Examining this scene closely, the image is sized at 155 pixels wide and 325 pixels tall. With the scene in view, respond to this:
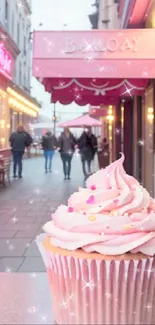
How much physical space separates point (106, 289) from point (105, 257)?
18 cm

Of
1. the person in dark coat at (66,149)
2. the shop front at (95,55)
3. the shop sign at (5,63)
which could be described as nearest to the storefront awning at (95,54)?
the shop front at (95,55)

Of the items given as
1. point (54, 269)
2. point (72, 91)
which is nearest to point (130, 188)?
point (54, 269)

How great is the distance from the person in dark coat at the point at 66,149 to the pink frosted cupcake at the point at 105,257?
12.8 meters

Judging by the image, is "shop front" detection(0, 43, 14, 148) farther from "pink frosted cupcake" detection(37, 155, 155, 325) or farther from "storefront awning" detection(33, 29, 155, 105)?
"pink frosted cupcake" detection(37, 155, 155, 325)

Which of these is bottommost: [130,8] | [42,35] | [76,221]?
[76,221]

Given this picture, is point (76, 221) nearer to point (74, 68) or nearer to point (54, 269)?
point (54, 269)

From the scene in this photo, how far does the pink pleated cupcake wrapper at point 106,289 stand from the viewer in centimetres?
247

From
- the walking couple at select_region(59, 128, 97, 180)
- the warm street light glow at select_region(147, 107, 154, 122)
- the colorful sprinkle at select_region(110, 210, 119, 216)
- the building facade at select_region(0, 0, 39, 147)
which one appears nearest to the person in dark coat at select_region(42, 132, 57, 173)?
the building facade at select_region(0, 0, 39, 147)

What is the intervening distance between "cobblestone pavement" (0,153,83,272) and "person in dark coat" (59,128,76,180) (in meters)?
0.52

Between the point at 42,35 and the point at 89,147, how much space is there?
27.2ft

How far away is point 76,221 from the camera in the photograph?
2.60 m

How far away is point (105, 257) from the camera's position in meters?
2.46

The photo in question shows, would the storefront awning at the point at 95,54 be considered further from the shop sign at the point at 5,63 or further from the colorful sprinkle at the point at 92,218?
the shop sign at the point at 5,63

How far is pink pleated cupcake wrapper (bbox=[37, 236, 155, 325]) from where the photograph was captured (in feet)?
8.10
